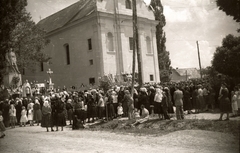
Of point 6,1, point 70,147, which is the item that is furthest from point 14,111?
point 6,1

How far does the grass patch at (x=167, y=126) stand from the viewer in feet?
36.1

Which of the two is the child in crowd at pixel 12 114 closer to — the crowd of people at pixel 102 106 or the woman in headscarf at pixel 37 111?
the crowd of people at pixel 102 106

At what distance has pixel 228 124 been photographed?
1108 cm

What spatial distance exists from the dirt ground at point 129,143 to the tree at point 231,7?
4.55 m

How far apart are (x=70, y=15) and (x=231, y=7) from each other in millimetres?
24791

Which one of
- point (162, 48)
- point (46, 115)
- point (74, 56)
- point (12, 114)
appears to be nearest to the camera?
point (46, 115)

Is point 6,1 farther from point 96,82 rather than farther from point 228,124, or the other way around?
point 96,82

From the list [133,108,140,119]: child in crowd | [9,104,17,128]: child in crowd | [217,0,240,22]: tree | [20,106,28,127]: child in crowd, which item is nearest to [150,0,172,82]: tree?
[133,108,140,119]: child in crowd

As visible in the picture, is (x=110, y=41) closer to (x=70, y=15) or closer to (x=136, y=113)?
(x=70, y=15)

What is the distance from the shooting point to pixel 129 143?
408 inches

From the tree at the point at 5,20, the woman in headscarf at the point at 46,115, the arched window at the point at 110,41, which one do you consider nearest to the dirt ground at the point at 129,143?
the woman in headscarf at the point at 46,115

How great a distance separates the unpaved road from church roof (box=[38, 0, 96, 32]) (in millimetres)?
20343

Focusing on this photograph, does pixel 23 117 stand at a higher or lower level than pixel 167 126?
higher

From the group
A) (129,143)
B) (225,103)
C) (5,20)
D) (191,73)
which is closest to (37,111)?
(129,143)
